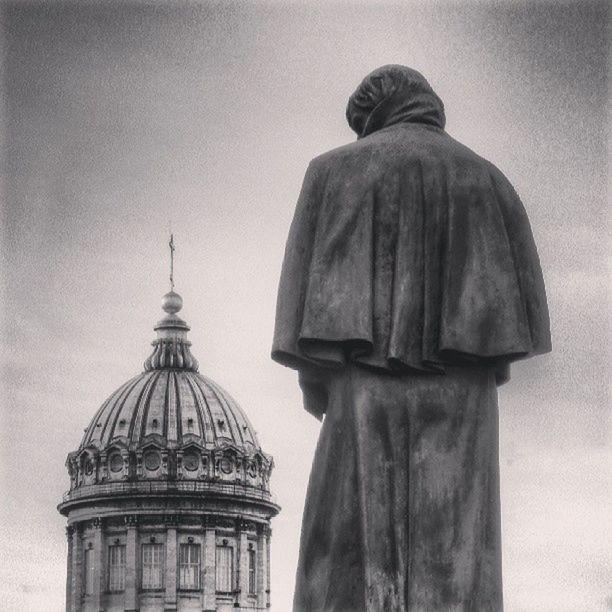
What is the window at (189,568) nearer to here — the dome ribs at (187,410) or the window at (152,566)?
the window at (152,566)

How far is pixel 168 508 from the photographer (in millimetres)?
140500

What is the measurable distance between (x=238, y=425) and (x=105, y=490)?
1109 centimetres

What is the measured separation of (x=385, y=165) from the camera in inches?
351

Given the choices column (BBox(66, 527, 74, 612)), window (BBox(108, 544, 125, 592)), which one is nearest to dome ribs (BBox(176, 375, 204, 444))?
window (BBox(108, 544, 125, 592))

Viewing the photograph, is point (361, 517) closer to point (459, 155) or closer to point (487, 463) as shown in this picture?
point (487, 463)

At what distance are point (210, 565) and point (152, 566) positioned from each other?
372 cm

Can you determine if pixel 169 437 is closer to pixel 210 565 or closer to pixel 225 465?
pixel 225 465

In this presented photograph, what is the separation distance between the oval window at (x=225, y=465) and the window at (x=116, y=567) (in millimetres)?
8115

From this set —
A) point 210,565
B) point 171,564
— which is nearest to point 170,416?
point 171,564

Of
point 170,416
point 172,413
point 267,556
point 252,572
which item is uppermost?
point 172,413

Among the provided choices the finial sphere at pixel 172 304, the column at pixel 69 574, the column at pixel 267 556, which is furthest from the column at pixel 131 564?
the finial sphere at pixel 172 304

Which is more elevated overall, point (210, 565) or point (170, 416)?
point (170, 416)

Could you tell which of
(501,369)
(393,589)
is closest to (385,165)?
(501,369)

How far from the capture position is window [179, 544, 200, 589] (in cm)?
13938
